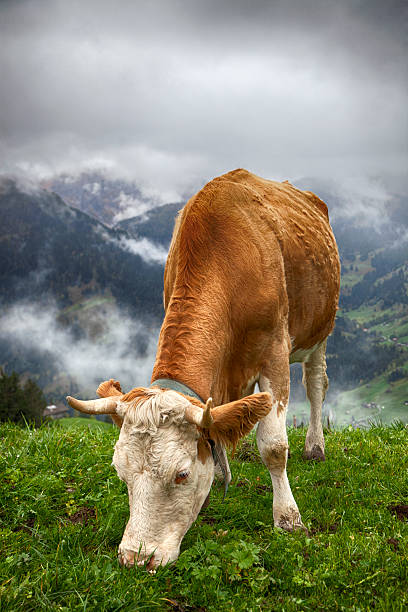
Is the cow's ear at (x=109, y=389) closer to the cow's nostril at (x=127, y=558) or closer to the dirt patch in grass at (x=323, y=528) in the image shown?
the cow's nostril at (x=127, y=558)

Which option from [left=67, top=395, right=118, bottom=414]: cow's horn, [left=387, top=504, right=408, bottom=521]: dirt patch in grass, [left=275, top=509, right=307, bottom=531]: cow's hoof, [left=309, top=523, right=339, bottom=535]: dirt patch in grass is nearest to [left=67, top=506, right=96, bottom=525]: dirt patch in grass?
[left=67, top=395, right=118, bottom=414]: cow's horn

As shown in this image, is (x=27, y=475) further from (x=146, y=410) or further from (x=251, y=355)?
(x=251, y=355)

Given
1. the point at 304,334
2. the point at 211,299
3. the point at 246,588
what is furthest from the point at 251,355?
the point at 246,588

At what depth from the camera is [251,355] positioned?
204 inches

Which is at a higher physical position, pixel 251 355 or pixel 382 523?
pixel 251 355

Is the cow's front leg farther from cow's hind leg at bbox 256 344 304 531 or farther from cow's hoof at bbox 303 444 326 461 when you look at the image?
cow's hoof at bbox 303 444 326 461

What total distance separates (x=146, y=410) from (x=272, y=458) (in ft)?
7.20

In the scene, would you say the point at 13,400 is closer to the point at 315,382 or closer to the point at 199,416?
the point at 315,382

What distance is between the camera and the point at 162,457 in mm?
3656

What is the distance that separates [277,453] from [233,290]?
2.00 metres

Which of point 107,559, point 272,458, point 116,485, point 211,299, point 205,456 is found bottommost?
point 116,485

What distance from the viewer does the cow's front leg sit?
5.10 meters

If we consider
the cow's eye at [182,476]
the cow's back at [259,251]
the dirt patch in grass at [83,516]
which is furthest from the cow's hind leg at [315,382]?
the cow's eye at [182,476]

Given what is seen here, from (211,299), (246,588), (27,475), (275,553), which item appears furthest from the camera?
(27,475)
